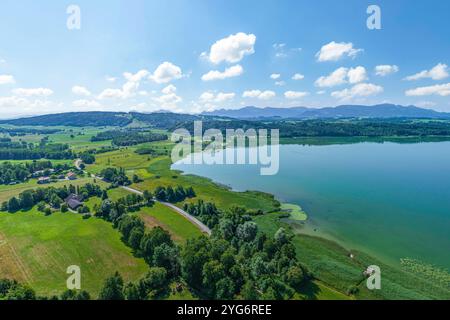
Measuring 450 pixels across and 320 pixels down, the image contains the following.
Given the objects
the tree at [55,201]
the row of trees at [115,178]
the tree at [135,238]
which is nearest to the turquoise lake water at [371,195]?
the row of trees at [115,178]

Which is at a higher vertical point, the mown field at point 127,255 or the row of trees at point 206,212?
the row of trees at point 206,212

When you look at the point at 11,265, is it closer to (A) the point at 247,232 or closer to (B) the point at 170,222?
(B) the point at 170,222

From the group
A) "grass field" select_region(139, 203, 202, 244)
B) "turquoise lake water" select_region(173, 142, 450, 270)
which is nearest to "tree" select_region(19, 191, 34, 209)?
"grass field" select_region(139, 203, 202, 244)

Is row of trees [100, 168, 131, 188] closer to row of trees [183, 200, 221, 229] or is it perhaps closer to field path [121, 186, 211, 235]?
field path [121, 186, 211, 235]

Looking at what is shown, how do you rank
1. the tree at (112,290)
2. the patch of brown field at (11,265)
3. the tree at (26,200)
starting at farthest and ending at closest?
the tree at (26,200) < the patch of brown field at (11,265) < the tree at (112,290)

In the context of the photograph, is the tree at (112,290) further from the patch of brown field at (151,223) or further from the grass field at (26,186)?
the grass field at (26,186)

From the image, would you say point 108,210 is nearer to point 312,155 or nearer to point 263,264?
point 263,264
